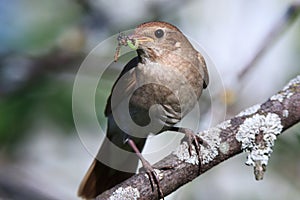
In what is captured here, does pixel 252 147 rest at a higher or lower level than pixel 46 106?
higher

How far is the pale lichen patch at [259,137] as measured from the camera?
2.85 m

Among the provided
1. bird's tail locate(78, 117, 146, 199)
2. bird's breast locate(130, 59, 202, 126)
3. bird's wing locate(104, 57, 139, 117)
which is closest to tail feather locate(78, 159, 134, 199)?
bird's tail locate(78, 117, 146, 199)

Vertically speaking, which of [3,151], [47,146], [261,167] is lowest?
[47,146]

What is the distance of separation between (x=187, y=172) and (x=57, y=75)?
46.6 inches

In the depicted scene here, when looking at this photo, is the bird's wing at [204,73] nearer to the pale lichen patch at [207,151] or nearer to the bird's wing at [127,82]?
the bird's wing at [127,82]

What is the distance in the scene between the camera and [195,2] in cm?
445

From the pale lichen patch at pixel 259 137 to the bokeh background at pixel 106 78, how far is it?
64 centimetres

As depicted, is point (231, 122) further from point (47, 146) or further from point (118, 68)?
point (47, 146)

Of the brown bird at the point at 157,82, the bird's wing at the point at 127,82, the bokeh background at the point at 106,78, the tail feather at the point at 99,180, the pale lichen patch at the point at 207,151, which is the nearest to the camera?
the pale lichen patch at the point at 207,151

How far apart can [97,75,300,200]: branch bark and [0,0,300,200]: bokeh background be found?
626mm

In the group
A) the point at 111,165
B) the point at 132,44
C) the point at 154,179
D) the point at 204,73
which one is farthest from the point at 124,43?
the point at 111,165

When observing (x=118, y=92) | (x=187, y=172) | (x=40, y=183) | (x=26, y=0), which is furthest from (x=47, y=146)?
(x=187, y=172)

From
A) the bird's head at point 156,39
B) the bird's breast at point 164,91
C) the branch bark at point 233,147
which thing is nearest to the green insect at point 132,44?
the bird's head at point 156,39

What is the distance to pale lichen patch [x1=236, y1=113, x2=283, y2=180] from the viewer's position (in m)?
2.85
